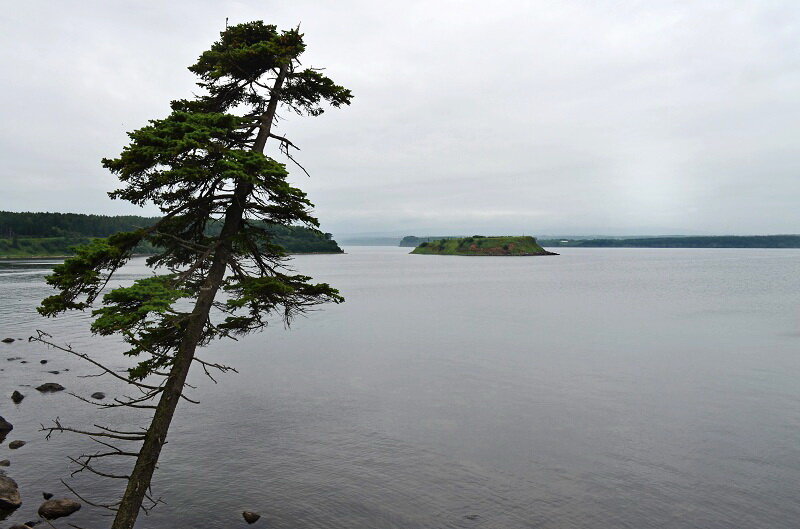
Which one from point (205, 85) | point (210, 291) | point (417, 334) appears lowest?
point (417, 334)

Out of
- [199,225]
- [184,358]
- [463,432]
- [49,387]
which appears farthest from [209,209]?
[49,387]

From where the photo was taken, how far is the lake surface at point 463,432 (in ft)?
59.6

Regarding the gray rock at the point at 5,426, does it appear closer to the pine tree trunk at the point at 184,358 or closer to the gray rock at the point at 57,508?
the gray rock at the point at 57,508

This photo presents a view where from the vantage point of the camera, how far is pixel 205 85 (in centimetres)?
1772

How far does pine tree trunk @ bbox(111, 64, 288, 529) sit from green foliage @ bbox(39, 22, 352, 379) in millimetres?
58

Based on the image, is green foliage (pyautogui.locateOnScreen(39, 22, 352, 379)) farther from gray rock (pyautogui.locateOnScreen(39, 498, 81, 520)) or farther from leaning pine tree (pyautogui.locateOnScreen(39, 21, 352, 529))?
gray rock (pyautogui.locateOnScreen(39, 498, 81, 520))

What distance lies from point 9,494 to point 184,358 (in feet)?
35.4

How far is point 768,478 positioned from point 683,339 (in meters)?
33.5

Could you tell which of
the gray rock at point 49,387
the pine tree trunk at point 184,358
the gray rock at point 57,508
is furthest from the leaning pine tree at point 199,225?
the gray rock at point 49,387

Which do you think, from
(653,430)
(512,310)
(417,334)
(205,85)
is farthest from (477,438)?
(512,310)

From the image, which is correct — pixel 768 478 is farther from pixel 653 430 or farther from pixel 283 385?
pixel 283 385

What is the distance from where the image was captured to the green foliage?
41.2ft

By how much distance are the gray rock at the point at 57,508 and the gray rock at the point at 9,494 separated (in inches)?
35.2

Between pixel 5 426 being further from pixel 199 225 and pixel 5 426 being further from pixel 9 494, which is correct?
pixel 199 225
